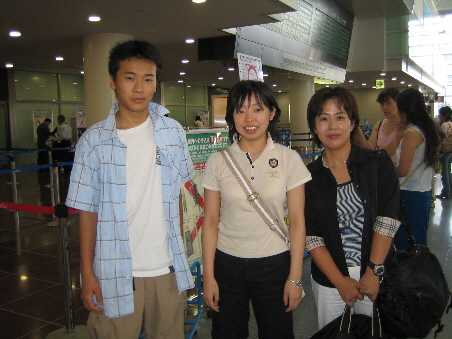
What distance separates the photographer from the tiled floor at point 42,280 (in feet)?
11.2

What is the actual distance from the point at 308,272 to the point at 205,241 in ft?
9.07

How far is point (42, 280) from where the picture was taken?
15.0 ft

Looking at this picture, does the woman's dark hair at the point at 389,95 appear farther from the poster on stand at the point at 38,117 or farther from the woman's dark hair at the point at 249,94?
the poster on stand at the point at 38,117

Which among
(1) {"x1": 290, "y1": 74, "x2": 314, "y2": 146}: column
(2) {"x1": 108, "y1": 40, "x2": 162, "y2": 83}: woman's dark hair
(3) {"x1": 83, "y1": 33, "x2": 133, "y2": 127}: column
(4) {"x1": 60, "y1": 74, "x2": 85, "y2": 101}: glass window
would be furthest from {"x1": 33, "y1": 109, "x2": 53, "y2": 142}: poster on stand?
(2) {"x1": 108, "y1": 40, "x2": 162, "y2": 83}: woman's dark hair

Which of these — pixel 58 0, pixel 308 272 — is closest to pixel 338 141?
pixel 308 272

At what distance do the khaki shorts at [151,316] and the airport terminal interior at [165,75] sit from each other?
1.31m

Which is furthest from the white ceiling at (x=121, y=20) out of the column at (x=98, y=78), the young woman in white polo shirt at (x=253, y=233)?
the young woman in white polo shirt at (x=253, y=233)

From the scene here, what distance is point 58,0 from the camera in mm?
6242

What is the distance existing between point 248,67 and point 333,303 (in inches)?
140

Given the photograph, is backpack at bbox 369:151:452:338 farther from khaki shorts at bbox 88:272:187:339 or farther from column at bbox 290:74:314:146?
column at bbox 290:74:314:146

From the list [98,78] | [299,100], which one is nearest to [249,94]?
[98,78]

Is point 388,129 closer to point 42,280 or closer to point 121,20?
point 42,280

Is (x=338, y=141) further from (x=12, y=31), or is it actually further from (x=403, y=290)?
(x=12, y=31)

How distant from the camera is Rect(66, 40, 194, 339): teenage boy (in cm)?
180
